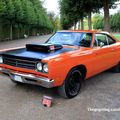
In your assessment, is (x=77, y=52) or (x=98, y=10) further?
(x=98, y=10)

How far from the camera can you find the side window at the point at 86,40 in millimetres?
6387

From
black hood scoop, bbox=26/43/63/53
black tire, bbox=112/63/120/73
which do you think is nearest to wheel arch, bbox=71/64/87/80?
black hood scoop, bbox=26/43/63/53

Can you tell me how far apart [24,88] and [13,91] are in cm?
35

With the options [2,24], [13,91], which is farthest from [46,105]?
[2,24]

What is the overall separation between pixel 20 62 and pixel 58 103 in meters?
1.27

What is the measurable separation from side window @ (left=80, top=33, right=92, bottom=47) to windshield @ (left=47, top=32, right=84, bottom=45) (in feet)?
0.30

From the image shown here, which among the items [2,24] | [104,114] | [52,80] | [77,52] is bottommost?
[104,114]

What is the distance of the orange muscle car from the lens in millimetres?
4875

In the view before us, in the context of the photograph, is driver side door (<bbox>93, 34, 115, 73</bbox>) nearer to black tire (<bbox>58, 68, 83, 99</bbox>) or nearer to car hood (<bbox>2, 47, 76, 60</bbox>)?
black tire (<bbox>58, 68, 83, 99</bbox>)

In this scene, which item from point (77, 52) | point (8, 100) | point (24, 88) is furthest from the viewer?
point (24, 88)

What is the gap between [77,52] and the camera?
565cm

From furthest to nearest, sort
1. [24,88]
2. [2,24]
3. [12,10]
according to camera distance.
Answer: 1. [2,24]
2. [12,10]
3. [24,88]

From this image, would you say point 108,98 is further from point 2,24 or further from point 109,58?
point 2,24

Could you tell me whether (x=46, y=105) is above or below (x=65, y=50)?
below
